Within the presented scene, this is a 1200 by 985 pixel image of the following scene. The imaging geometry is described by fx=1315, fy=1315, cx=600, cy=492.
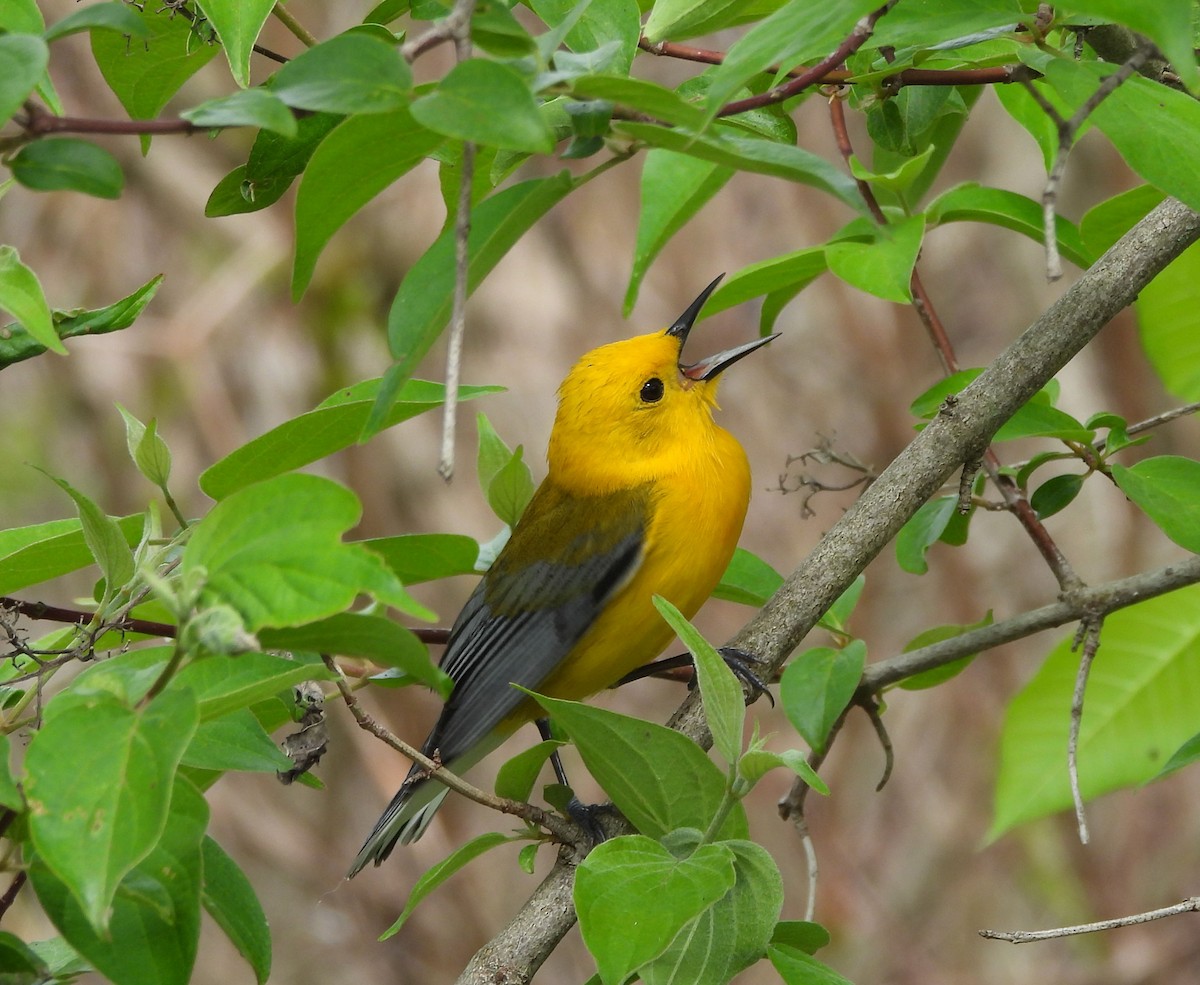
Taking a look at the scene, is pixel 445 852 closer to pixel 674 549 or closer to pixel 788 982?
pixel 674 549

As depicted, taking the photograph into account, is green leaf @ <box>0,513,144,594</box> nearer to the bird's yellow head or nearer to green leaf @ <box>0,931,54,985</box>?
green leaf @ <box>0,931,54,985</box>

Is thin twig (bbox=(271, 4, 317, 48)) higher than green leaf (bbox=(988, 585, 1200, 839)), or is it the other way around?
thin twig (bbox=(271, 4, 317, 48))

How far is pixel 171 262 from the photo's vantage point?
673 cm

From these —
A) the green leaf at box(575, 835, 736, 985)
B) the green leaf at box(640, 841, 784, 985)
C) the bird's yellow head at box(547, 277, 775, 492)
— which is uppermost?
the green leaf at box(575, 835, 736, 985)

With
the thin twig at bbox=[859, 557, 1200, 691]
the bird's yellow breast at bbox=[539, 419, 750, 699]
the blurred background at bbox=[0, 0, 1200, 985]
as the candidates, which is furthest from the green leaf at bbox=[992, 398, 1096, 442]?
the blurred background at bbox=[0, 0, 1200, 985]

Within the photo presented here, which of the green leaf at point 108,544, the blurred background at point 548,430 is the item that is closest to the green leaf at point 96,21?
the green leaf at point 108,544

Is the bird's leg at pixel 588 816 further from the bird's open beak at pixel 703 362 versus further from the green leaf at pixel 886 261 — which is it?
the bird's open beak at pixel 703 362

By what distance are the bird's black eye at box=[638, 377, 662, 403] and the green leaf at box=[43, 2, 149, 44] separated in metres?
2.14

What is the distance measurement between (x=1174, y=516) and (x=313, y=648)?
1.24 m

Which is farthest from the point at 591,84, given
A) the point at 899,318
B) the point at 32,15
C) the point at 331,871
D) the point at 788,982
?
the point at 331,871

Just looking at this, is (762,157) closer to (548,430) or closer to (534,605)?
(534,605)

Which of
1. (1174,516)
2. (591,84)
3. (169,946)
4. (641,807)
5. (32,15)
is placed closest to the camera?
(591,84)

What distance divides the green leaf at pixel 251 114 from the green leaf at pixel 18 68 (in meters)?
0.11

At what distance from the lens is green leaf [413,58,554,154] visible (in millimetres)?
992
